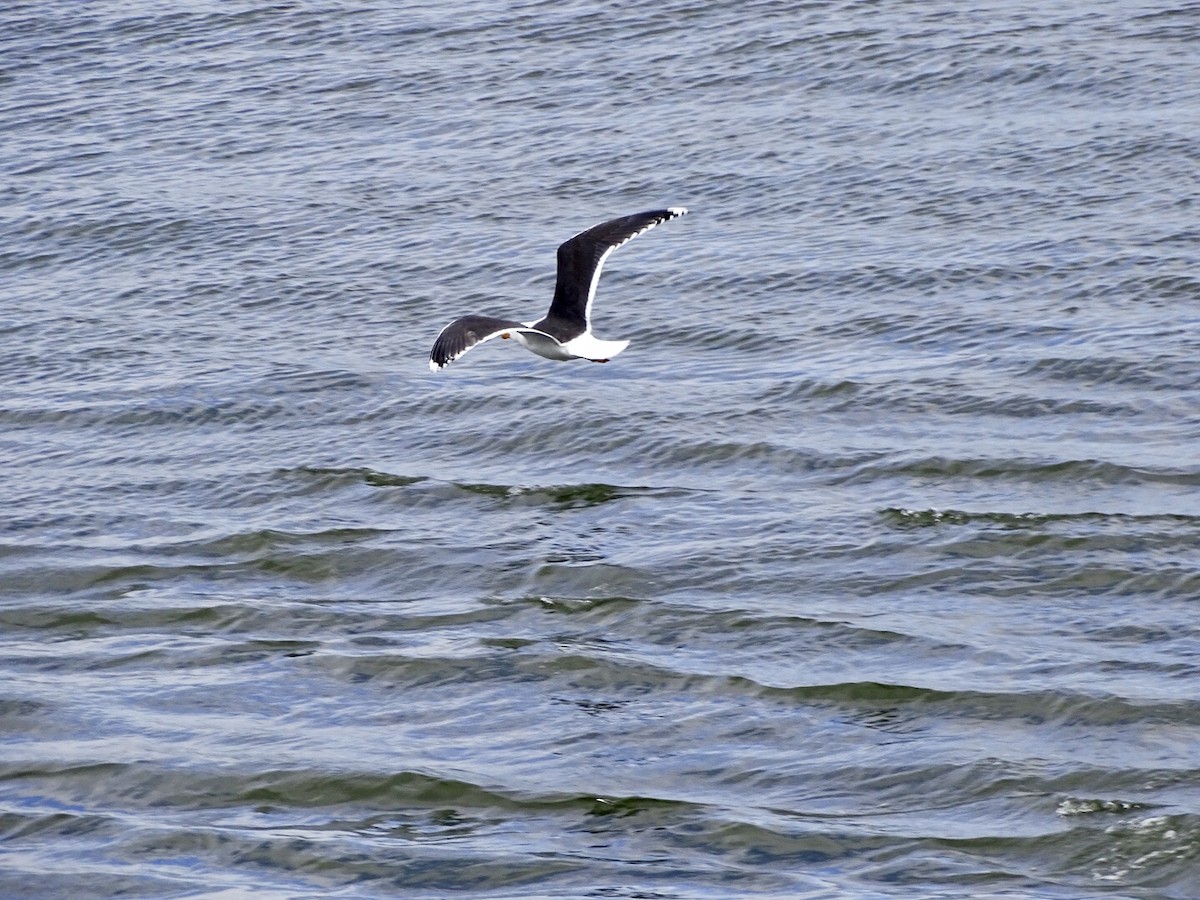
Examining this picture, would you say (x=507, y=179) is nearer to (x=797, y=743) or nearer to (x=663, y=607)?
(x=663, y=607)

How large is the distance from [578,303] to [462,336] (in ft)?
5.94

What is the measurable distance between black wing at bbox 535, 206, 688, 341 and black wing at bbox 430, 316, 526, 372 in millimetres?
1197

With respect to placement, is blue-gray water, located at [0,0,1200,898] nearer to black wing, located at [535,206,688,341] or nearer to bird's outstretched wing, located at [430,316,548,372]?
black wing, located at [535,206,688,341]

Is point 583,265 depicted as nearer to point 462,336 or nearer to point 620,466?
point 620,466

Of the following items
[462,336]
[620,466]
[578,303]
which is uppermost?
[462,336]

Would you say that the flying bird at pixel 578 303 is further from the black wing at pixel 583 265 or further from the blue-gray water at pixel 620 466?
the blue-gray water at pixel 620 466

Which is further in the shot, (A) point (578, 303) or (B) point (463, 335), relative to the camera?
(A) point (578, 303)

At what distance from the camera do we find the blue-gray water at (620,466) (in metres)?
9.42

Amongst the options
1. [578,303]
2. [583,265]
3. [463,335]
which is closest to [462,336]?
[463,335]

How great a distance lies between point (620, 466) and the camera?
14680mm

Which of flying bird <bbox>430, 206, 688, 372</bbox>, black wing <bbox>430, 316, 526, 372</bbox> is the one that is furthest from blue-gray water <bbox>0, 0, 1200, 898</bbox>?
black wing <bbox>430, 316, 526, 372</bbox>

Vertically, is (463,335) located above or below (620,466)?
above

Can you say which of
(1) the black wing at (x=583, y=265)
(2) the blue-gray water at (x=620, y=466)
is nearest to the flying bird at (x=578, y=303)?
(1) the black wing at (x=583, y=265)

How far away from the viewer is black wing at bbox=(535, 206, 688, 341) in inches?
577
